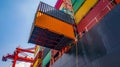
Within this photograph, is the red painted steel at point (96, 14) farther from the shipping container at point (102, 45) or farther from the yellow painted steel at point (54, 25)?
the shipping container at point (102, 45)

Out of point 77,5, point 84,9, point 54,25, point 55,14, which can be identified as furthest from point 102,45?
point 55,14

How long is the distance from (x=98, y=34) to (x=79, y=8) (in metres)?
4.86

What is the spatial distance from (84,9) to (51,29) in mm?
2849

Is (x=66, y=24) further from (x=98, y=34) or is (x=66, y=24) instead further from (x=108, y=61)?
(x=108, y=61)

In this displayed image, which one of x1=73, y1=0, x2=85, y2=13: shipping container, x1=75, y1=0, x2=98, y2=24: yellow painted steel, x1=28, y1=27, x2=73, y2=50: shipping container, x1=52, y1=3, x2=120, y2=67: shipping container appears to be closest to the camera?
x1=52, y1=3, x2=120, y2=67: shipping container

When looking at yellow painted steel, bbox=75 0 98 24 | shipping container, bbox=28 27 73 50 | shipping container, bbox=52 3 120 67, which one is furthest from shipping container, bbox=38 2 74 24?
shipping container, bbox=52 3 120 67

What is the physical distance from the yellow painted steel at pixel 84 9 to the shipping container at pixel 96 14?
15.8 inches

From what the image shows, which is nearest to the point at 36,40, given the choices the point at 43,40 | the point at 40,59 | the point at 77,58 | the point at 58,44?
the point at 43,40

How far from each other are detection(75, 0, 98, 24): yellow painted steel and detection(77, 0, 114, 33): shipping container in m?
0.40

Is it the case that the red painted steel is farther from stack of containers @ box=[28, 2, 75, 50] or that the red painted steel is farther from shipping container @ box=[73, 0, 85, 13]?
shipping container @ box=[73, 0, 85, 13]

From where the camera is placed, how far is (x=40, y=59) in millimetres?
20094

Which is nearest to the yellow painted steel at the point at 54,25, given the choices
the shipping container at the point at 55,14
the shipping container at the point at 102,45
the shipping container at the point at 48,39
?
the shipping container at the point at 48,39

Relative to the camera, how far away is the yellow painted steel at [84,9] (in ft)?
32.1

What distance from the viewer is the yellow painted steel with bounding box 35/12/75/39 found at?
396 inches
